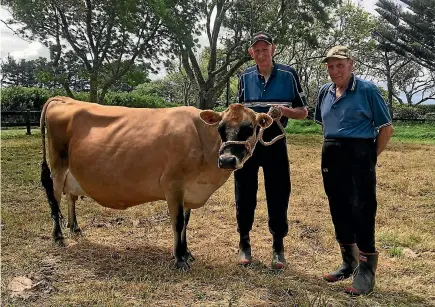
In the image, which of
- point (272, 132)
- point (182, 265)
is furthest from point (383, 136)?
point (182, 265)

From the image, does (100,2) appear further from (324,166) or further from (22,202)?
(324,166)

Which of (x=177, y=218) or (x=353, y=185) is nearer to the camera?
(x=353, y=185)

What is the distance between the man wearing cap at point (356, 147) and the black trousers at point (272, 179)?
545 mm

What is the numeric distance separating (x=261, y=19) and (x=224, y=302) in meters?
18.7

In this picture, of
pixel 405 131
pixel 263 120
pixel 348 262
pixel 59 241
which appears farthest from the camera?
pixel 405 131

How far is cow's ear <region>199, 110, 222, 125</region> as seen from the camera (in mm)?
4445

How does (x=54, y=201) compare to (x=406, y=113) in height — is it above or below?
below

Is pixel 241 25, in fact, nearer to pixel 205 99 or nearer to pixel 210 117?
pixel 205 99

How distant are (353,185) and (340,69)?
1.12m

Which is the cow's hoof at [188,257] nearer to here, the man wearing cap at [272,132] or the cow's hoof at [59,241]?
the man wearing cap at [272,132]

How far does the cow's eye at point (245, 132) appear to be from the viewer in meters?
4.21

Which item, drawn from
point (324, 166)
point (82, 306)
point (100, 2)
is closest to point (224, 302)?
point (82, 306)

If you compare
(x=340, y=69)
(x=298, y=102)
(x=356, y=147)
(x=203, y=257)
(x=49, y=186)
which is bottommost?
(x=203, y=257)

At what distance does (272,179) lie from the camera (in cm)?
478
